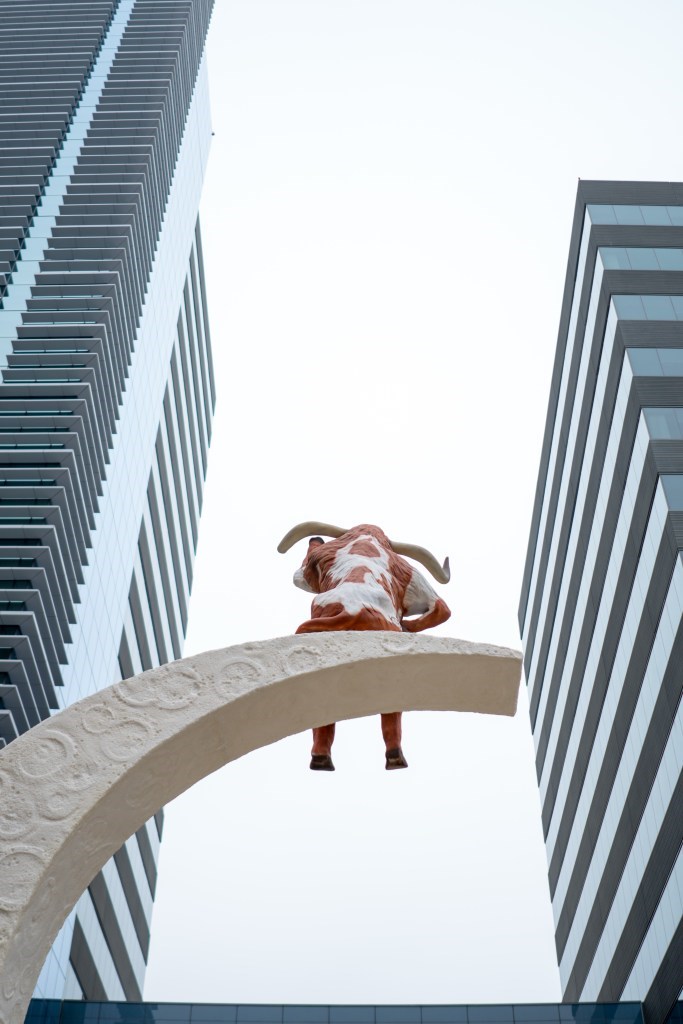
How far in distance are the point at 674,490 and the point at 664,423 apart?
2715 millimetres

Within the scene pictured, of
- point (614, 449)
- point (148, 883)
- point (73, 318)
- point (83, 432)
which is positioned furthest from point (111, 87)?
point (148, 883)

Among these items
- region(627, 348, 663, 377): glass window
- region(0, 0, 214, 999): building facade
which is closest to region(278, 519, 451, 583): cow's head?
region(0, 0, 214, 999): building facade

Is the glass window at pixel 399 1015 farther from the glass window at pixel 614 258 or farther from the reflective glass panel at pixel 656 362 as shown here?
the glass window at pixel 614 258

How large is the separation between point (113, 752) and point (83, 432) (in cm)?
2949

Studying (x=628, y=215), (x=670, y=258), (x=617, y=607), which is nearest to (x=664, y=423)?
(x=617, y=607)

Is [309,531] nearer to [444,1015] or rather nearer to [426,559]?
[426,559]

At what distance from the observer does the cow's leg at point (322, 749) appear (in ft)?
23.5

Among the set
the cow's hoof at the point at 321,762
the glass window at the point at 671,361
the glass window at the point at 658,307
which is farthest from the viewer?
the glass window at the point at 658,307

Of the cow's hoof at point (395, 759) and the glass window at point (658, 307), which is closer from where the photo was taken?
the cow's hoof at point (395, 759)

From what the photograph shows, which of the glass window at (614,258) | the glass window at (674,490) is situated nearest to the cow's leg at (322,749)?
the glass window at (674,490)

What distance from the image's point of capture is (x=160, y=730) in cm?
607

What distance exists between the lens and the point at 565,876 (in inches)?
1731

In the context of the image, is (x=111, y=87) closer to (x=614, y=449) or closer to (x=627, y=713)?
(x=614, y=449)

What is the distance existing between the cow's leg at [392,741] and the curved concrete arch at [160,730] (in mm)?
528
